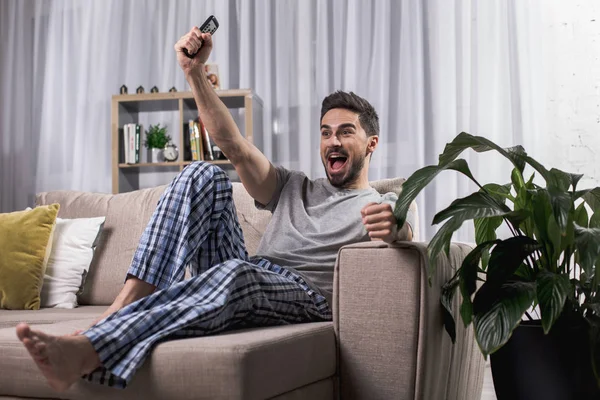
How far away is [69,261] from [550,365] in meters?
1.65

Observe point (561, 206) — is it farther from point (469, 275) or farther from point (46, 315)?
point (46, 315)

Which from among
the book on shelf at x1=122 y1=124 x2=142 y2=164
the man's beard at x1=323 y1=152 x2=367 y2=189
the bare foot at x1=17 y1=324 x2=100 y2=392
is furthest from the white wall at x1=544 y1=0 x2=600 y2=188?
the bare foot at x1=17 y1=324 x2=100 y2=392

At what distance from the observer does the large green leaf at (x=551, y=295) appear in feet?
4.90

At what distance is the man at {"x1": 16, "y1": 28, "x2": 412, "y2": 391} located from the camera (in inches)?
53.7

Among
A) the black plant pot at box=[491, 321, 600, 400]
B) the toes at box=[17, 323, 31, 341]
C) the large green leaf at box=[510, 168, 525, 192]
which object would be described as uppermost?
the large green leaf at box=[510, 168, 525, 192]

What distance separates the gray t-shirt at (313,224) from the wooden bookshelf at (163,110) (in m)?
1.48

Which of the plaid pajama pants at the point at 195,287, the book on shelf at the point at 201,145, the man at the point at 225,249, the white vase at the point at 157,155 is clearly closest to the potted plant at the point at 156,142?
the white vase at the point at 157,155

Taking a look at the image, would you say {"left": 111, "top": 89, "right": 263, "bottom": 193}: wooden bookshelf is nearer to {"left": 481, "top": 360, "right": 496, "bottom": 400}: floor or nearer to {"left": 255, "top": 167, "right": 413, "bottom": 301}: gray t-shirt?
{"left": 255, "top": 167, "right": 413, "bottom": 301}: gray t-shirt

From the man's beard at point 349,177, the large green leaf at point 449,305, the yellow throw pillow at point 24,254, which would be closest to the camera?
the large green leaf at point 449,305

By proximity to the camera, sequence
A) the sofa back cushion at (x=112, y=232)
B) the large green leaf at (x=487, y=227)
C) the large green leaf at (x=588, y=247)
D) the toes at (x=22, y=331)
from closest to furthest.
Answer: the toes at (x=22, y=331) → the large green leaf at (x=588, y=247) → the large green leaf at (x=487, y=227) → the sofa back cushion at (x=112, y=232)

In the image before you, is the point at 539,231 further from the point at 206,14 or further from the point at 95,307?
the point at 206,14

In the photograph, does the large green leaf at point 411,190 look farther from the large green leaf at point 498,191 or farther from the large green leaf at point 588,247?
the large green leaf at point 588,247

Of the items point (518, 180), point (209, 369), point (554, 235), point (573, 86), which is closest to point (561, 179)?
point (518, 180)

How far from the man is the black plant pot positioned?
1.29ft
